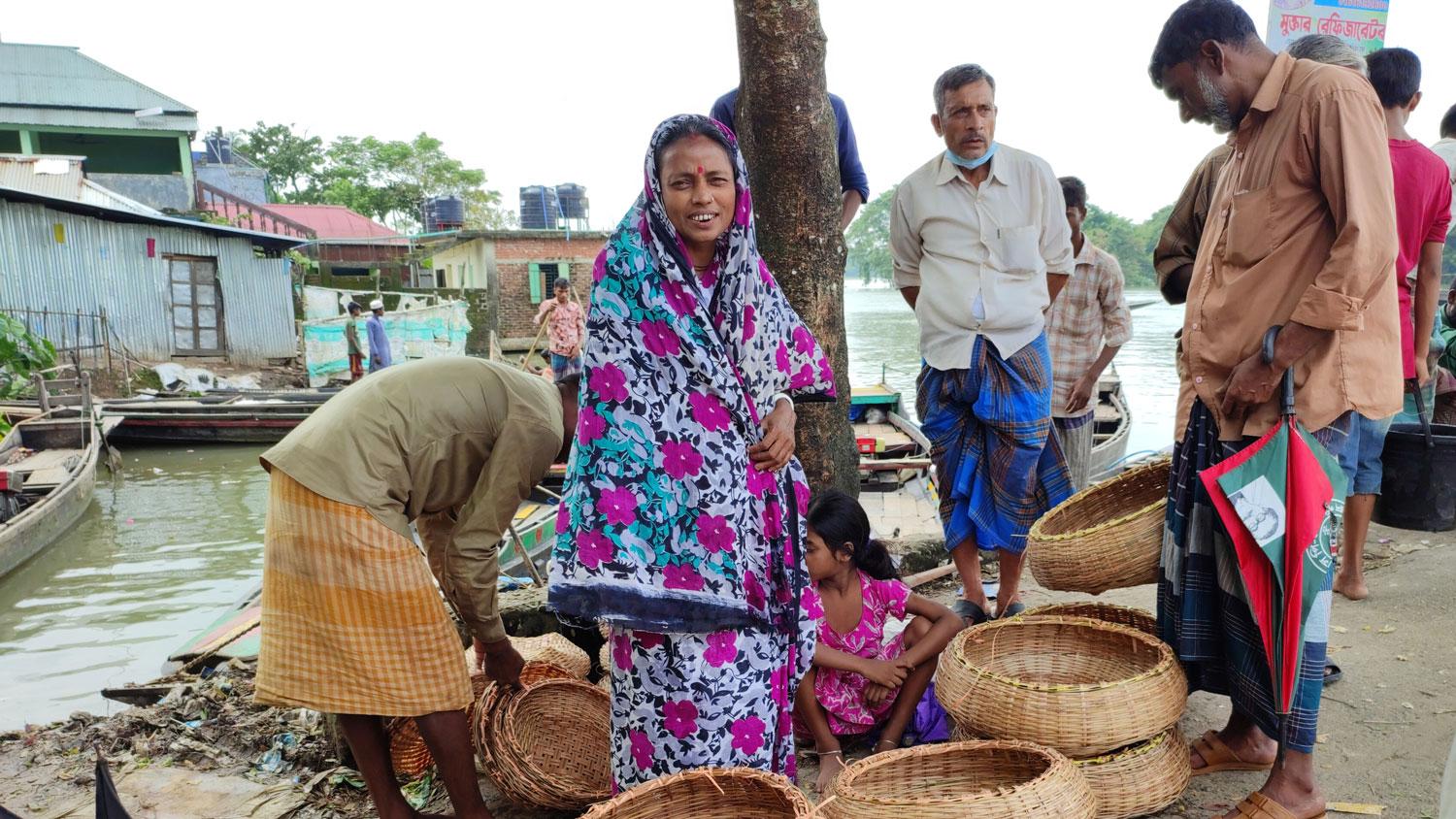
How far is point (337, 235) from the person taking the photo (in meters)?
34.0

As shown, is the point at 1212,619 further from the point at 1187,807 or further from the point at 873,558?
the point at 873,558

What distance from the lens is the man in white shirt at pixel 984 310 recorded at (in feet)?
10.9

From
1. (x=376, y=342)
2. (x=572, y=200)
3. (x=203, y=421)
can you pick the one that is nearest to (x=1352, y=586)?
(x=376, y=342)

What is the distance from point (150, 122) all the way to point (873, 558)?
2686 cm

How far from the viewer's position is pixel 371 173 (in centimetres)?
4131

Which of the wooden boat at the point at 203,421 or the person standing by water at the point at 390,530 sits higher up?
the person standing by water at the point at 390,530

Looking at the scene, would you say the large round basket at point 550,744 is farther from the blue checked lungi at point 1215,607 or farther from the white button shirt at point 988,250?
the white button shirt at point 988,250

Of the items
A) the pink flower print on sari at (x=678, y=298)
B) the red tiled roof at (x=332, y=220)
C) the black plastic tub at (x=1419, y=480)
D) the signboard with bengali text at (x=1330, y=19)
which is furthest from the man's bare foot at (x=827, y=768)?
the red tiled roof at (x=332, y=220)

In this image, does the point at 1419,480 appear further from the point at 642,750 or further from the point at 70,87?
the point at 70,87

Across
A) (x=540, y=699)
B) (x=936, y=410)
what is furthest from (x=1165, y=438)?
(x=540, y=699)

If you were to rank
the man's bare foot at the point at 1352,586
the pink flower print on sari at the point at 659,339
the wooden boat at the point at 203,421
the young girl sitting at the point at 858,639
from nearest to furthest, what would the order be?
the pink flower print on sari at the point at 659,339 < the young girl sitting at the point at 858,639 < the man's bare foot at the point at 1352,586 < the wooden boat at the point at 203,421

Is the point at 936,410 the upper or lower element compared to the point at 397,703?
upper

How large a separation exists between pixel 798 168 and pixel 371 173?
42.1 meters

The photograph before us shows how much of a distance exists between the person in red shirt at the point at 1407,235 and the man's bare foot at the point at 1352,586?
0.10 m
